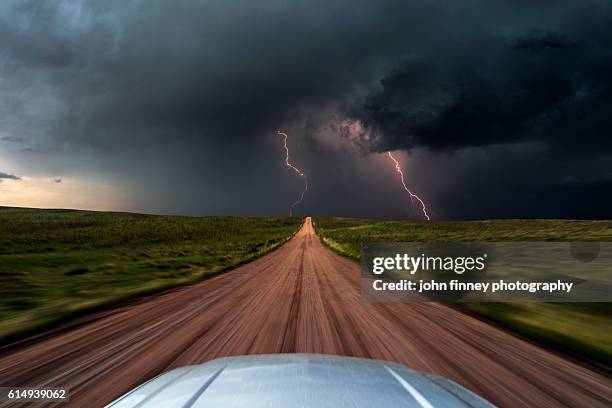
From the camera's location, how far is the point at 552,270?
14.9 meters

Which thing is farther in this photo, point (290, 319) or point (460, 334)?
point (290, 319)

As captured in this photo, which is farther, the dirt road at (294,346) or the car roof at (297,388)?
the dirt road at (294,346)

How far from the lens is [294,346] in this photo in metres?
5.60

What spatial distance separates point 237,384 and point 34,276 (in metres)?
16.8

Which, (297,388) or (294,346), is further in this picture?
(294,346)

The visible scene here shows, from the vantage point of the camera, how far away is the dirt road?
4.19 m

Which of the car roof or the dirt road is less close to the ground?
the car roof

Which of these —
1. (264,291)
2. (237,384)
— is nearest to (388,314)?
(264,291)

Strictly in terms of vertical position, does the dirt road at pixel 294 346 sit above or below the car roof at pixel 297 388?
below

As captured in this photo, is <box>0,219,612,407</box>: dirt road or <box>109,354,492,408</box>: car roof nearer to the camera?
<box>109,354,492,408</box>: car roof

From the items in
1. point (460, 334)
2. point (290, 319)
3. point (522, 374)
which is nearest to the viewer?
point (522, 374)

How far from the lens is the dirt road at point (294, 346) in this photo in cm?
419

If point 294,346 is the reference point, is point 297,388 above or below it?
above

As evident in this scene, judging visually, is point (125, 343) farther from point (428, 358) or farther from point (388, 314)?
point (388, 314)
